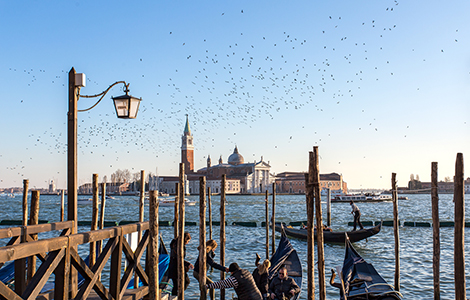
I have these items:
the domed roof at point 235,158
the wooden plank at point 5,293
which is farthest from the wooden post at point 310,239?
the domed roof at point 235,158

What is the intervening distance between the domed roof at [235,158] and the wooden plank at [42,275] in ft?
256

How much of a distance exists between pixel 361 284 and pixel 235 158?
75208 mm

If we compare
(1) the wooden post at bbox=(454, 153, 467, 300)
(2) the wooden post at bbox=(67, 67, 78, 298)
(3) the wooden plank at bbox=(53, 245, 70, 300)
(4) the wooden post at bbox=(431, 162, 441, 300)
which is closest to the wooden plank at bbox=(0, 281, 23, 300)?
(3) the wooden plank at bbox=(53, 245, 70, 300)

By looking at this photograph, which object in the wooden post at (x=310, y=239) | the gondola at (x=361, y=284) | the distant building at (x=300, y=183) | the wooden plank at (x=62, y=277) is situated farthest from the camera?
the distant building at (x=300, y=183)

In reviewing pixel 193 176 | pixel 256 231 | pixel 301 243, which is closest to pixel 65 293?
pixel 301 243

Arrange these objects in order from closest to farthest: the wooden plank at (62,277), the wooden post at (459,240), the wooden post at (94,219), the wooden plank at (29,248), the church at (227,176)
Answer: the wooden plank at (29,248) → the wooden plank at (62,277) → the wooden post at (459,240) → the wooden post at (94,219) → the church at (227,176)

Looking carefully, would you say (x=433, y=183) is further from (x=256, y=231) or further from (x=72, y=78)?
(x=256, y=231)

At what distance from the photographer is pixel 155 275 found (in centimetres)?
354

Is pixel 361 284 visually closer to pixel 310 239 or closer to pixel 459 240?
pixel 310 239

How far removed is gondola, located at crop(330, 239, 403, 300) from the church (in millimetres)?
65447

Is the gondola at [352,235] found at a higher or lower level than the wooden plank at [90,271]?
lower

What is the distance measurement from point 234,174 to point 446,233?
205ft

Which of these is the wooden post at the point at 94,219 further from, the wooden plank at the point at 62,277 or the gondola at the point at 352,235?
the gondola at the point at 352,235

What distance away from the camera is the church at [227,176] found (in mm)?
72625
